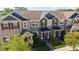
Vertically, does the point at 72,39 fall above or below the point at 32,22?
below

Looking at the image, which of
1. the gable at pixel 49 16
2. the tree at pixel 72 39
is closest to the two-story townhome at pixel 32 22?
the gable at pixel 49 16

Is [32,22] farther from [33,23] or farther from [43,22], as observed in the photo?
[43,22]

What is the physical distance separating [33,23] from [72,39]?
477mm

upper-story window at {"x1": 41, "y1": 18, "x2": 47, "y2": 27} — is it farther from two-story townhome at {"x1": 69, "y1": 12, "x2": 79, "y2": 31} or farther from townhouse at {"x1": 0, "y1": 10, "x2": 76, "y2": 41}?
two-story townhome at {"x1": 69, "y1": 12, "x2": 79, "y2": 31}

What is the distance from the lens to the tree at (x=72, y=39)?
4.82 ft

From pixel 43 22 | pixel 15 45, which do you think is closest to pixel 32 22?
pixel 43 22

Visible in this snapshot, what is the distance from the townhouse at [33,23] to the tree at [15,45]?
62mm

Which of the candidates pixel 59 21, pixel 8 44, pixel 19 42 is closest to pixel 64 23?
pixel 59 21

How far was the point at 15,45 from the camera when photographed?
4.93 feet

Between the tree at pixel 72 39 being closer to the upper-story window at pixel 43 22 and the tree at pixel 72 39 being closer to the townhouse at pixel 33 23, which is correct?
the townhouse at pixel 33 23

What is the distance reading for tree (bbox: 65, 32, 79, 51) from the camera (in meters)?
1.47

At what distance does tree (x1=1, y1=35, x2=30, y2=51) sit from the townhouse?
62mm

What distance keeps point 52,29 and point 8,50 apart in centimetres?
56
